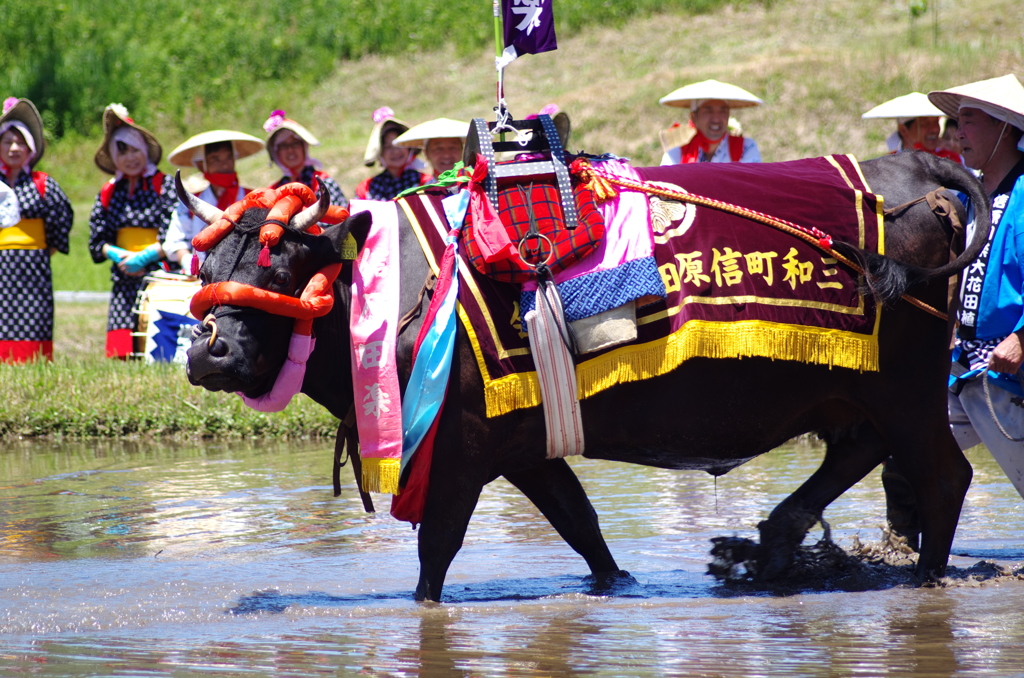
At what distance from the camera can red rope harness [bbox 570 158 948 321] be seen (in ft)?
16.4

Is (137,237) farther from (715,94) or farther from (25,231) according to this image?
(715,94)

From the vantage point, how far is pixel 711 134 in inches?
368

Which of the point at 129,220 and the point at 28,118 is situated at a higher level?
the point at 28,118

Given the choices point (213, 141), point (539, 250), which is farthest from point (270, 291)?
point (213, 141)

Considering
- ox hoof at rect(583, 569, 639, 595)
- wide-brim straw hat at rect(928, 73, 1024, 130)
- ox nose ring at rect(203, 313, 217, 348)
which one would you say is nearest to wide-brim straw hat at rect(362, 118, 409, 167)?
ox hoof at rect(583, 569, 639, 595)

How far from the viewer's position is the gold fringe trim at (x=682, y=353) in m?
4.74

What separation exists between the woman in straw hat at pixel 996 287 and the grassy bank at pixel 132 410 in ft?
15.0

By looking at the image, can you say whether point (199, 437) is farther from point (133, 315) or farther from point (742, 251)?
point (742, 251)

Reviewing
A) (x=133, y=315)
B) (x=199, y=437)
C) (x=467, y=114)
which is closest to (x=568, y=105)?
(x=467, y=114)

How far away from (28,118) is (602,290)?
705 cm

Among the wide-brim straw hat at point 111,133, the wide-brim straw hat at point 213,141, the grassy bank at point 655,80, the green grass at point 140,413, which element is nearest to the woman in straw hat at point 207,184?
the wide-brim straw hat at point 213,141

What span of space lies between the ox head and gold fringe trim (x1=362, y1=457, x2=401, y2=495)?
1.58ft

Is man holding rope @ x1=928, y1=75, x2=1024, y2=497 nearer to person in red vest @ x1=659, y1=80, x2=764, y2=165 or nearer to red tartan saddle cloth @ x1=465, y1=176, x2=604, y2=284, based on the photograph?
red tartan saddle cloth @ x1=465, y1=176, x2=604, y2=284

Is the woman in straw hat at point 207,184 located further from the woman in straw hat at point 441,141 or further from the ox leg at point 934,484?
the ox leg at point 934,484
